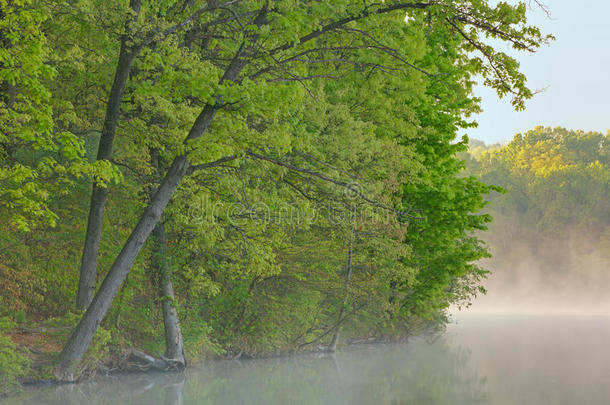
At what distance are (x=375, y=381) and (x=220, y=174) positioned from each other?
6.34 meters

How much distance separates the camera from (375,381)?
16531mm

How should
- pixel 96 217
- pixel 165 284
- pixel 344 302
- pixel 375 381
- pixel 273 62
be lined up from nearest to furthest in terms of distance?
pixel 273 62 → pixel 96 217 → pixel 375 381 → pixel 165 284 → pixel 344 302

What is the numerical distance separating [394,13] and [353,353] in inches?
516

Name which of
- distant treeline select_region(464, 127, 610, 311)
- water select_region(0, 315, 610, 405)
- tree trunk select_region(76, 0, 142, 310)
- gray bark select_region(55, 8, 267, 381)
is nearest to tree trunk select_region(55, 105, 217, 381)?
gray bark select_region(55, 8, 267, 381)

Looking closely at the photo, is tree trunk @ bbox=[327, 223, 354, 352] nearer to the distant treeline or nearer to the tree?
the tree

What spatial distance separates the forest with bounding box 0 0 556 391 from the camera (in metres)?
12.5

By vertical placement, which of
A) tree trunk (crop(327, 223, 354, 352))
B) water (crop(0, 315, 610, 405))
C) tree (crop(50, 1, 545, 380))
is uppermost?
tree (crop(50, 1, 545, 380))

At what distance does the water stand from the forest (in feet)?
2.80

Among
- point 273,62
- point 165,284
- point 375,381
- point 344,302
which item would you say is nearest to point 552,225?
point 344,302

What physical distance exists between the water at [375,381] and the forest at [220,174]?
33.6 inches

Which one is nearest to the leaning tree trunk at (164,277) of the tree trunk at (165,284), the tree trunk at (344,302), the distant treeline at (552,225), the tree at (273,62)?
the tree trunk at (165,284)

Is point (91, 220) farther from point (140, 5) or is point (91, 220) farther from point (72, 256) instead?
point (140, 5)

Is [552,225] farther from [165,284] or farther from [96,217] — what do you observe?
[96,217]

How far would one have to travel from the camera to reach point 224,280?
1947 centimetres
